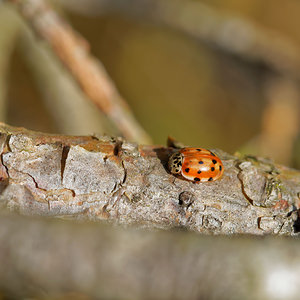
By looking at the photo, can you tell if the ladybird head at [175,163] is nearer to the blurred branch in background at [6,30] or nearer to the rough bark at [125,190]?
the rough bark at [125,190]

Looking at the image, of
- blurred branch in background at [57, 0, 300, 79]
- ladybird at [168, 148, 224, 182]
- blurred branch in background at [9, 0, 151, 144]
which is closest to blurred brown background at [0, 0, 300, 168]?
blurred branch in background at [57, 0, 300, 79]

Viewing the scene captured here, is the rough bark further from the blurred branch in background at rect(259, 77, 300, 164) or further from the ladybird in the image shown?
the blurred branch in background at rect(259, 77, 300, 164)

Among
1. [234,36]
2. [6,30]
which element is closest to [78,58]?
[6,30]

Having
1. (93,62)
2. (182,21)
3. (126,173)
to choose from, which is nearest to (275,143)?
(182,21)

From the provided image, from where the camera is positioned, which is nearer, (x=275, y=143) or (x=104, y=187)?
(x=104, y=187)

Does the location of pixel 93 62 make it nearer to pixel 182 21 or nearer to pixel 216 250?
pixel 182 21

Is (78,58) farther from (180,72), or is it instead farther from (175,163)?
(180,72)

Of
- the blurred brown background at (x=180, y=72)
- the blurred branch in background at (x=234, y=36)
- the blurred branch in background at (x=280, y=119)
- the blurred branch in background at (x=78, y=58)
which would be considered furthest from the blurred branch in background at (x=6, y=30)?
the blurred branch in background at (x=280, y=119)
